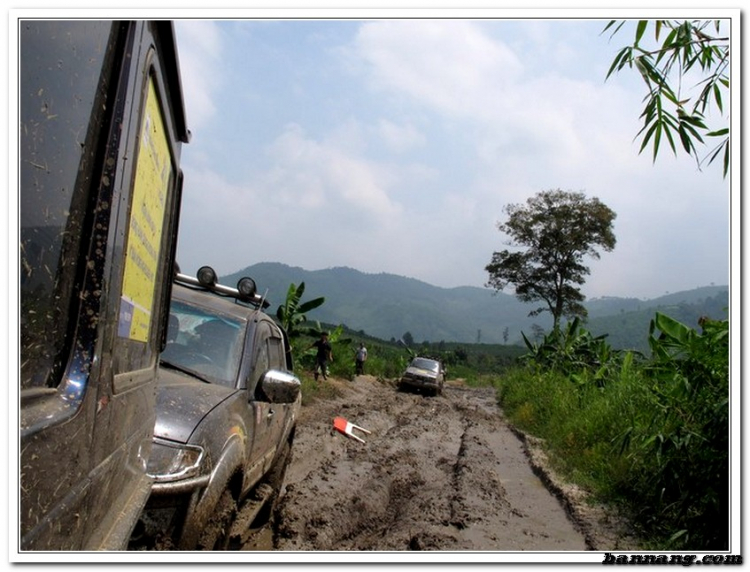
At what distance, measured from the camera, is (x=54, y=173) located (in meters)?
A: 1.40

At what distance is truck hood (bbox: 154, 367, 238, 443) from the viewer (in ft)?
10.8

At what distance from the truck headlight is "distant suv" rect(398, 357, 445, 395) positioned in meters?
24.0

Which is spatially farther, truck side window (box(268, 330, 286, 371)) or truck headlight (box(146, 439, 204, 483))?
truck side window (box(268, 330, 286, 371))

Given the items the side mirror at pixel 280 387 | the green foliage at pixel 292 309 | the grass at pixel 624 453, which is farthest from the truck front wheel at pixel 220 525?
the green foliage at pixel 292 309

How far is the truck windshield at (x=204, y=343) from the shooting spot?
14.1 feet

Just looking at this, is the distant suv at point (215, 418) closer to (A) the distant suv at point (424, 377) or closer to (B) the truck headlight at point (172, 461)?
(B) the truck headlight at point (172, 461)

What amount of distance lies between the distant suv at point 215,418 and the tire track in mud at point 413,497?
643mm

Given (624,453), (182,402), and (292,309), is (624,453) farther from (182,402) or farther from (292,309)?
(292,309)

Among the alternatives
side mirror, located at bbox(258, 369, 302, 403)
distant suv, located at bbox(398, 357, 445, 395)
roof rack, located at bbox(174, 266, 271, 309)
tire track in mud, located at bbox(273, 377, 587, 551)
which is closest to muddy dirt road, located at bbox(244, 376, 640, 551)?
tire track in mud, located at bbox(273, 377, 587, 551)

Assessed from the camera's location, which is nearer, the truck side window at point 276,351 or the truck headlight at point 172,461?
the truck headlight at point 172,461

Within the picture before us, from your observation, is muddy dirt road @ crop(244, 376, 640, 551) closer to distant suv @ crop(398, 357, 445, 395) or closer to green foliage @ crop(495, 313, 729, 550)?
green foliage @ crop(495, 313, 729, 550)

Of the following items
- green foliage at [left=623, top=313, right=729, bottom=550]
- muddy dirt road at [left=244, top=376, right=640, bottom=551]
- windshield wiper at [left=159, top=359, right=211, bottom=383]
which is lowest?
→ muddy dirt road at [left=244, top=376, right=640, bottom=551]

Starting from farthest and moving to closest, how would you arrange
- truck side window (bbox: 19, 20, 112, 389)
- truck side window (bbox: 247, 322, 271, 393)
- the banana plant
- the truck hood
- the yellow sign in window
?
the banana plant, truck side window (bbox: 247, 322, 271, 393), the truck hood, the yellow sign in window, truck side window (bbox: 19, 20, 112, 389)

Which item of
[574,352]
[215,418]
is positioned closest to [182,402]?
[215,418]
